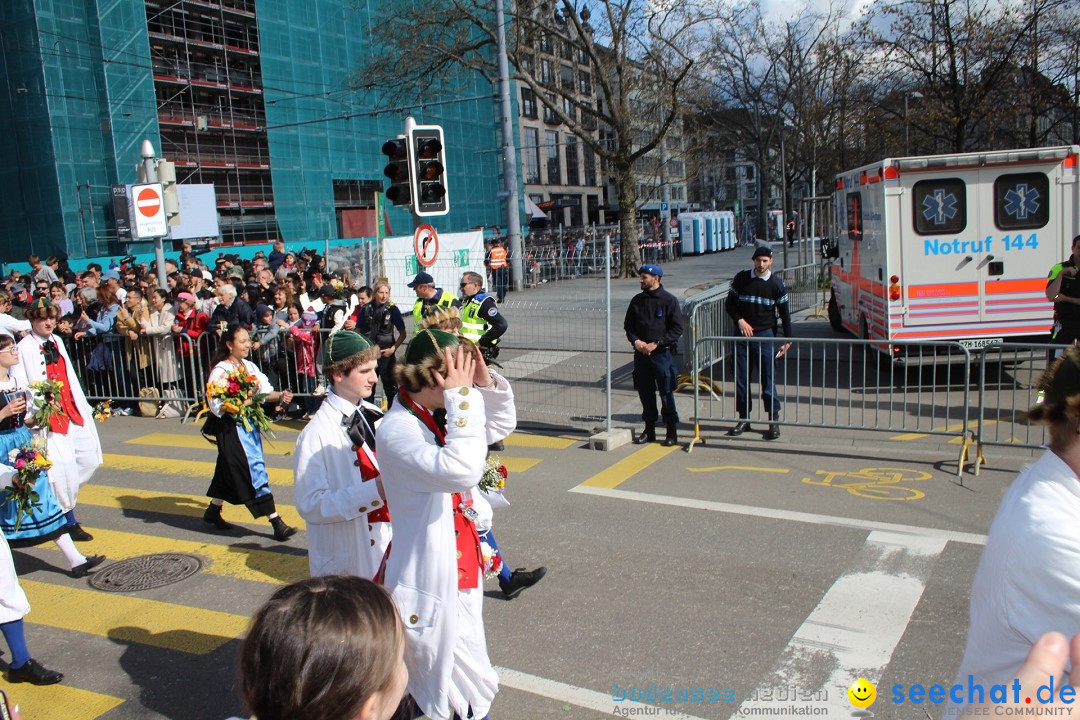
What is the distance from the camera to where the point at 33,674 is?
15.2ft

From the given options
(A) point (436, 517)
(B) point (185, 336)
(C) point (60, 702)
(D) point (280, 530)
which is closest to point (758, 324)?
(D) point (280, 530)

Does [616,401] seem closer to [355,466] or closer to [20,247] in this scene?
[355,466]

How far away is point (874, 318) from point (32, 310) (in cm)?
1003

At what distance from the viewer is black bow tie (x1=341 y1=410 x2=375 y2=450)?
148 inches

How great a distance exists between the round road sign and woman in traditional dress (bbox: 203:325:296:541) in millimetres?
4527

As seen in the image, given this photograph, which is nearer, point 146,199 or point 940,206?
point 940,206

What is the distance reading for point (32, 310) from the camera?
22.7 ft

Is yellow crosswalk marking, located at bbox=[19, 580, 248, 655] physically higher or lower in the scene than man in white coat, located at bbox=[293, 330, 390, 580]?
lower

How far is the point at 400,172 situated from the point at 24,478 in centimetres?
576

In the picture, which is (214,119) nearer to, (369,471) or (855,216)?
(855,216)

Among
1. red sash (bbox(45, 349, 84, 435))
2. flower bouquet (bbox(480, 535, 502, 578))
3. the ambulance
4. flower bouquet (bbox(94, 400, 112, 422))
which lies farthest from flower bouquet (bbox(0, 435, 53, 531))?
the ambulance

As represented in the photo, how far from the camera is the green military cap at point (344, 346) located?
4145 mm

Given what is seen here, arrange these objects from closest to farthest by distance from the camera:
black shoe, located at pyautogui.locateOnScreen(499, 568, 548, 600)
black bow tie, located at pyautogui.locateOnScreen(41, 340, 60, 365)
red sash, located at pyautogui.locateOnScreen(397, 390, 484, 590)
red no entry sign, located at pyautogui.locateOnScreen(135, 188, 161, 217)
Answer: red sash, located at pyautogui.locateOnScreen(397, 390, 484, 590)
black shoe, located at pyautogui.locateOnScreen(499, 568, 548, 600)
black bow tie, located at pyautogui.locateOnScreen(41, 340, 60, 365)
red no entry sign, located at pyautogui.locateOnScreen(135, 188, 161, 217)

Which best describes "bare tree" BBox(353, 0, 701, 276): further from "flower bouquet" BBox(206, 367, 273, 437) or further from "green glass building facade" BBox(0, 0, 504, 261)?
"flower bouquet" BBox(206, 367, 273, 437)
